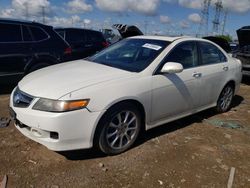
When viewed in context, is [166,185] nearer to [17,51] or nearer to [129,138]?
[129,138]

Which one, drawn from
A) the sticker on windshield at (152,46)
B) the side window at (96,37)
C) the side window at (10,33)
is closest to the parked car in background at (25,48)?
the side window at (10,33)

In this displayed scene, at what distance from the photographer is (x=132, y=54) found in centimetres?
481

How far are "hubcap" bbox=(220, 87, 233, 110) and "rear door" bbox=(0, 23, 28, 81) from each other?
4.31 m

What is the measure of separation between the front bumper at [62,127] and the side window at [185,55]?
5.49ft

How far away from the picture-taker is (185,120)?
5.68 metres

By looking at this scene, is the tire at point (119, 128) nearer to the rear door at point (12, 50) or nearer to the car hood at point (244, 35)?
the rear door at point (12, 50)

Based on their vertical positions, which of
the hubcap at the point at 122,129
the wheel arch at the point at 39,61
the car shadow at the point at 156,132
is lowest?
the car shadow at the point at 156,132

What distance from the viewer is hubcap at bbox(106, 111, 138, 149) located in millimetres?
3957

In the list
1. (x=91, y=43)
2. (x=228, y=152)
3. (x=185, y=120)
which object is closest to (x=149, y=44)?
(x=185, y=120)

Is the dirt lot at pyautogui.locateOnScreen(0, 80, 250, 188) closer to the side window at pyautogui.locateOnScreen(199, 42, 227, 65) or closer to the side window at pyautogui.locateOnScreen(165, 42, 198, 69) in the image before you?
the side window at pyautogui.locateOnScreen(165, 42, 198, 69)

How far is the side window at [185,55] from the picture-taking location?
15.5 ft

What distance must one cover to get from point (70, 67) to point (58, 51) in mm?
2953

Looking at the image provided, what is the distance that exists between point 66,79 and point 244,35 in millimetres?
7721

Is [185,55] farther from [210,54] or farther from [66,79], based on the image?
[66,79]
